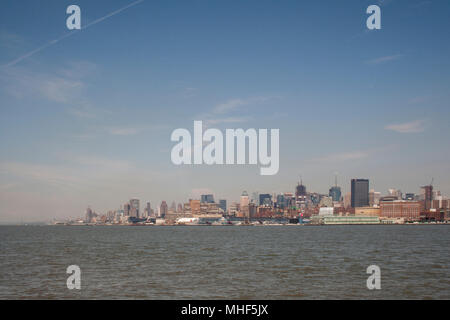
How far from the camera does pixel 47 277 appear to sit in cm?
4041

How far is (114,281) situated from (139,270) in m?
8.01
